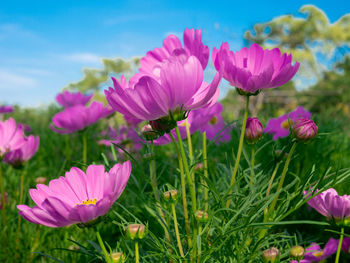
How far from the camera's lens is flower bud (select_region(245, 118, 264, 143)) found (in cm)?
63

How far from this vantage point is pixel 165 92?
17.6 inches

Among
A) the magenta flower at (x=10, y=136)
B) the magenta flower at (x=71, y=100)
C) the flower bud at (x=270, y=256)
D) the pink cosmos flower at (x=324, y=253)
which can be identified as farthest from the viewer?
the magenta flower at (x=71, y=100)

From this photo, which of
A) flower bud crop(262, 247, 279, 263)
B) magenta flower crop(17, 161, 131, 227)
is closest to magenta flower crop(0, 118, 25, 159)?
magenta flower crop(17, 161, 131, 227)

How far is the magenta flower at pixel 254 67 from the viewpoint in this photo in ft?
1.73

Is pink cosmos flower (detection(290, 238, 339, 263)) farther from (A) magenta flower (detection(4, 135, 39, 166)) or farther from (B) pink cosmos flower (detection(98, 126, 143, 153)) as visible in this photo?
(A) magenta flower (detection(4, 135, 39, 166))

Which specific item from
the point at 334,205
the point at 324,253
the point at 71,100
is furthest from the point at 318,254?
the point at 71,100

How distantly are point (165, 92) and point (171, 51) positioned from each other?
0.20 m

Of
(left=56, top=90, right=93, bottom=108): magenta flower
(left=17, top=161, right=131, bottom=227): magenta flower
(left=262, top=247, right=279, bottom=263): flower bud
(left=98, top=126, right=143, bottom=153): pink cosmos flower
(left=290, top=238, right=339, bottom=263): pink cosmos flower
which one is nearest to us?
(left=17, top=161, right=131, bottom=227): magenta flower

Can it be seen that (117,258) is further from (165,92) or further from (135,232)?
(165,92)

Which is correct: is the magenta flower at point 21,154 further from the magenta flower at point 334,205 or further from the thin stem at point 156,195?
the magenta flower at point 334,205

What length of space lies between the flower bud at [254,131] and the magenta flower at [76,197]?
0.91 ft

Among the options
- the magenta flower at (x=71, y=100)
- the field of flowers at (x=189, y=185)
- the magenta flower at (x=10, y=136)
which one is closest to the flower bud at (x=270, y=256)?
the field of flowers at (x=189, y=185)

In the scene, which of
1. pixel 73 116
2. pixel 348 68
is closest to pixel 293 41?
pixel 348 68

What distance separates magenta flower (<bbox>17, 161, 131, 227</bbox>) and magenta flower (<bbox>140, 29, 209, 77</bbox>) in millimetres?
218
